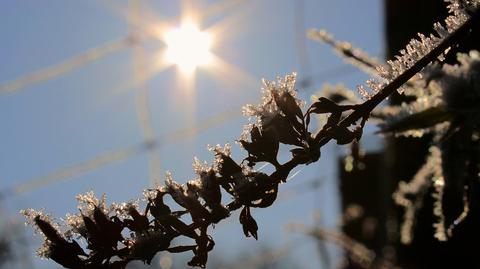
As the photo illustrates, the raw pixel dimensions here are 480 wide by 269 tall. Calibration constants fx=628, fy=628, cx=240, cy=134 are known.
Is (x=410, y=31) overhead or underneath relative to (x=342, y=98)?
overhead

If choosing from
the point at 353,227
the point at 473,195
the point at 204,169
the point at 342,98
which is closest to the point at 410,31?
the point at 342,98

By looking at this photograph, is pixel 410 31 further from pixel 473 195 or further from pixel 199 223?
pixel 199 223

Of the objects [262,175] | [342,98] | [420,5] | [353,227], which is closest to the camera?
[262,175]

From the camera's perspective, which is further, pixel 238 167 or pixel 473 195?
pixel 473 195

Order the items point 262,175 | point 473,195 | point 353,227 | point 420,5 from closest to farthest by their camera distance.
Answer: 1. point 262,175
2. point 473,195
3. point 420,5
4. point 353,227

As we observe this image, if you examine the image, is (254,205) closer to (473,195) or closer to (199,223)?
(199,223)

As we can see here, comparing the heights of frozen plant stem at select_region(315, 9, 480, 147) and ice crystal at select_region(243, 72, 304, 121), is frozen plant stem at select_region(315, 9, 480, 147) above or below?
below

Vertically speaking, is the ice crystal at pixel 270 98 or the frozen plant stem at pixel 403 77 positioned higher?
the ice crystal at pixel 270 98

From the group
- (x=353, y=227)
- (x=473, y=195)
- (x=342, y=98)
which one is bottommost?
(x=473, y=195)
